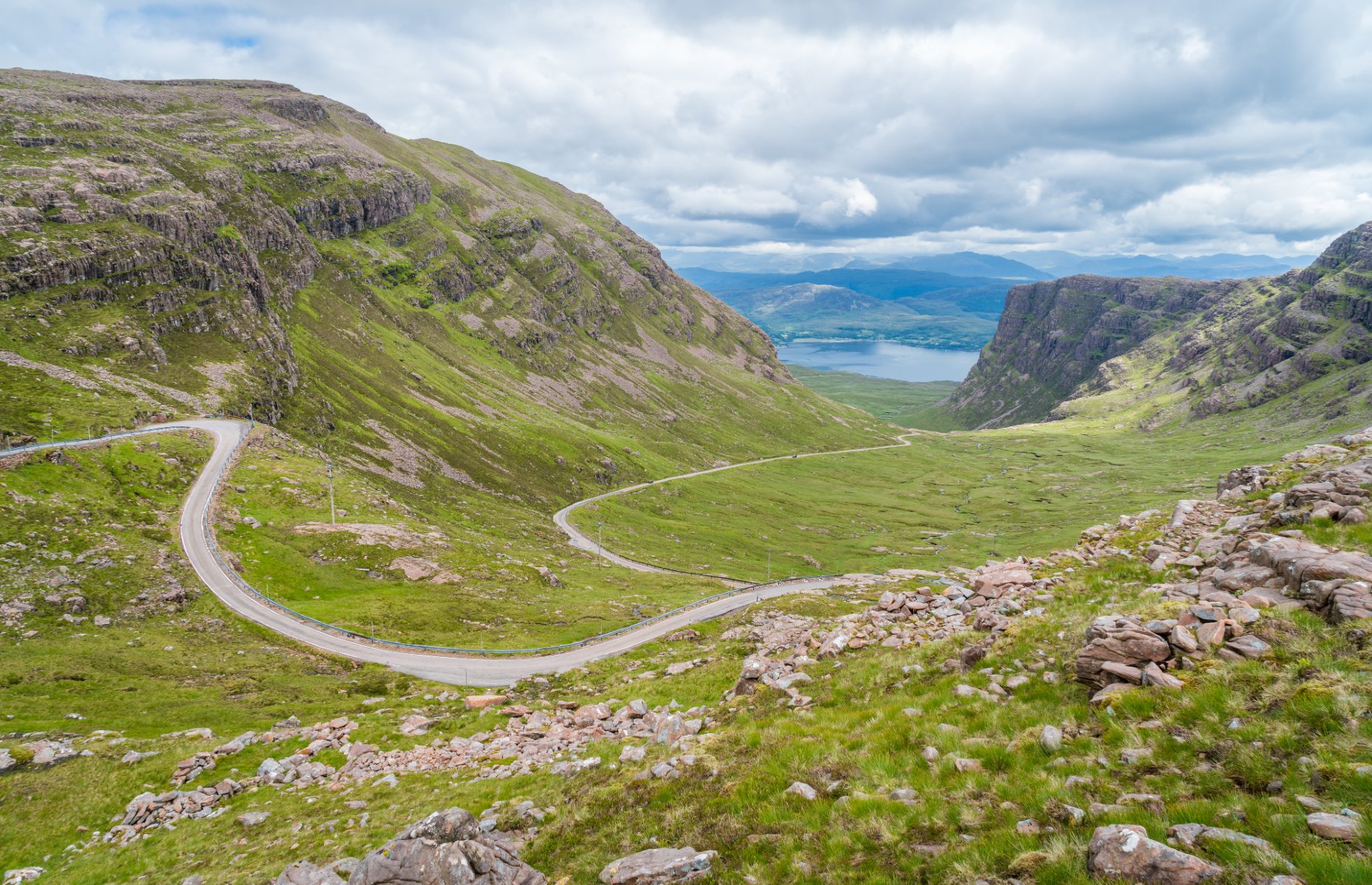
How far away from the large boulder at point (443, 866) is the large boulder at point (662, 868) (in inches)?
83.4

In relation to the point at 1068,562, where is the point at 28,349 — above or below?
above

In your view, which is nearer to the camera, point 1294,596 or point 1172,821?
point 1172,821

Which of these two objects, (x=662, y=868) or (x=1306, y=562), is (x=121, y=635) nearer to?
(x=662, y=868)

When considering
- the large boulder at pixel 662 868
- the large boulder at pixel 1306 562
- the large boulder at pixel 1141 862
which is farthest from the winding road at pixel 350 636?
the large boulder at pixel 1141 862

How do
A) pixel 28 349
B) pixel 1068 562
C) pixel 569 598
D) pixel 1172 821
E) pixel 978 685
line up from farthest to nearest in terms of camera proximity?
pixel 28 349
pixel 569 598
pixel 1068 562
pixel 978 685
pixel 1172 821

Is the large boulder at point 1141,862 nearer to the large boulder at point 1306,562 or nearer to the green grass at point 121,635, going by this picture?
the large boulder at point 1306,562

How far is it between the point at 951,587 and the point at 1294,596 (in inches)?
613

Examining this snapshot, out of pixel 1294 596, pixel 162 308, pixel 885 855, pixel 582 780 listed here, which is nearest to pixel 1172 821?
pixel 885 855

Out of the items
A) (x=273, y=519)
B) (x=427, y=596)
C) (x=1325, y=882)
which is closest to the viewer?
(x=1325, y=882)

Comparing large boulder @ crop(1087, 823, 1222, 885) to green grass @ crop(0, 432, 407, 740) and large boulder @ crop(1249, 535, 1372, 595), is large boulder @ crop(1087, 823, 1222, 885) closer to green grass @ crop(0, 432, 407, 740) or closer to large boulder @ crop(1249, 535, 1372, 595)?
large boulder @ crop(1249, 535, 1372, 595)

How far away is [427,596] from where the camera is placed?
68.5 m

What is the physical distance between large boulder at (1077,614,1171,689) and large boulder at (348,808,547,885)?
14.6 m

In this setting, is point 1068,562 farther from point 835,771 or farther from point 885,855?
point 885,855

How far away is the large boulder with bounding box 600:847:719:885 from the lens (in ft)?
38.5
